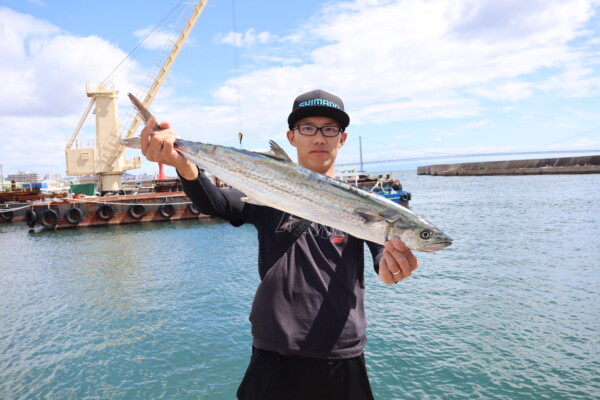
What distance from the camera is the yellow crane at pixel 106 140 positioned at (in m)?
41.5

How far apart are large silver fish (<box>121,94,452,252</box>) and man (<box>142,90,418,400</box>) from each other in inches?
5.1

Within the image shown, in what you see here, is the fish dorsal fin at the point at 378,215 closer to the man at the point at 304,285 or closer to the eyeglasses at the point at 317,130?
the man at the point at 304,285

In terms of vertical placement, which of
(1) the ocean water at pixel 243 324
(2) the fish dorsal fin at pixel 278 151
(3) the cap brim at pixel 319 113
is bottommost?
(1) the ocean water at pixel 243 324

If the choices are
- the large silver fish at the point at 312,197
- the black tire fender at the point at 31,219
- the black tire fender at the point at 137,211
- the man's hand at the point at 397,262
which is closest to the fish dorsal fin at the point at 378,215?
the large silver fish at the point at 312,197

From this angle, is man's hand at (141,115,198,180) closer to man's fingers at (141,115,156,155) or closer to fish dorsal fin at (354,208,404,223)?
man's fingers at (141,115,156,155)

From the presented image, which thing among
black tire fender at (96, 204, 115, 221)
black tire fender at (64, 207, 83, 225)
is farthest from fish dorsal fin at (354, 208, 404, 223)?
black tire fender at (64, 207, 83, 225)

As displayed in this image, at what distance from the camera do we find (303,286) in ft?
8.53

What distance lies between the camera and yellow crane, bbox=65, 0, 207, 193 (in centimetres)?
4153

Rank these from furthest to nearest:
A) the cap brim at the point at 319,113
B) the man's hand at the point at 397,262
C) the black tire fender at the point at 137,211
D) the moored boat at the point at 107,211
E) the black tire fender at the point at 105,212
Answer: the black tire fender at the point at 137,211 < the black tire fender at the point at 105,212 < the moored boat at the point at 107,211 < the cap brim at the point at 319,113 < the man's hand at the point at 397,262

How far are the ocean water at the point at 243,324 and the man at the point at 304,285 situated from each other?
6.07m

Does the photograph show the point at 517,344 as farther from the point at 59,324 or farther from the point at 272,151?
the point at 59,324

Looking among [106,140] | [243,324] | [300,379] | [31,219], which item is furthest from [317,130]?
[106,140]

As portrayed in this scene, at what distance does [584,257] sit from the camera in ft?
58.7

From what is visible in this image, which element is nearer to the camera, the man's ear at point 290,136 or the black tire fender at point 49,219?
the man's ear at point 290,136
